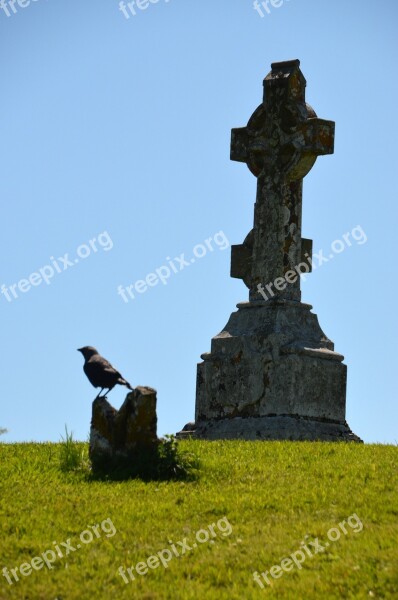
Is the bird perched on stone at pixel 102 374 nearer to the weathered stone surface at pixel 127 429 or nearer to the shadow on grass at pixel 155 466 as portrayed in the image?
the weathered stone surface at pixel 127 429

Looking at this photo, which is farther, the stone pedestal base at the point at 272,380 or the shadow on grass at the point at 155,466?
the stone pedestal base at the point at 272,380

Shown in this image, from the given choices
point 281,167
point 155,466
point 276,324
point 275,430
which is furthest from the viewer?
point 281,167

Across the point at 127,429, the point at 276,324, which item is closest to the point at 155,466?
the point at 127,429

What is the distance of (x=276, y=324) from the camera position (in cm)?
1577

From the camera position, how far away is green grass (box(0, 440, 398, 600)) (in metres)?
8.86

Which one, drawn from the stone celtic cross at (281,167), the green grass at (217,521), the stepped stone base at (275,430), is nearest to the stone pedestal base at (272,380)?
the stepped stone base at (275,430)

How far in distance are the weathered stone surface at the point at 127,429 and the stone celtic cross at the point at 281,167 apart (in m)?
4.20

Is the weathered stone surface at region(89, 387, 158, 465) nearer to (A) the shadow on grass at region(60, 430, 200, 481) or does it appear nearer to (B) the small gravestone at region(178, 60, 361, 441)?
(A) the shadow on grass at region(60, 430, 200, 481)

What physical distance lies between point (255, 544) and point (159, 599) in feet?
4.19

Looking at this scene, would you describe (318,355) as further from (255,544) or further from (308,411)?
(255,544)

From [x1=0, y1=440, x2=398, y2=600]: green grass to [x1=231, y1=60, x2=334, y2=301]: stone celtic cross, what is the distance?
3.60 meters

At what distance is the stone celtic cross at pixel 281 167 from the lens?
1636 centimetres

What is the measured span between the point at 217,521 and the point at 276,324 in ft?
18.9

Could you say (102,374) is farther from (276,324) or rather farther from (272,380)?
(276,324)
